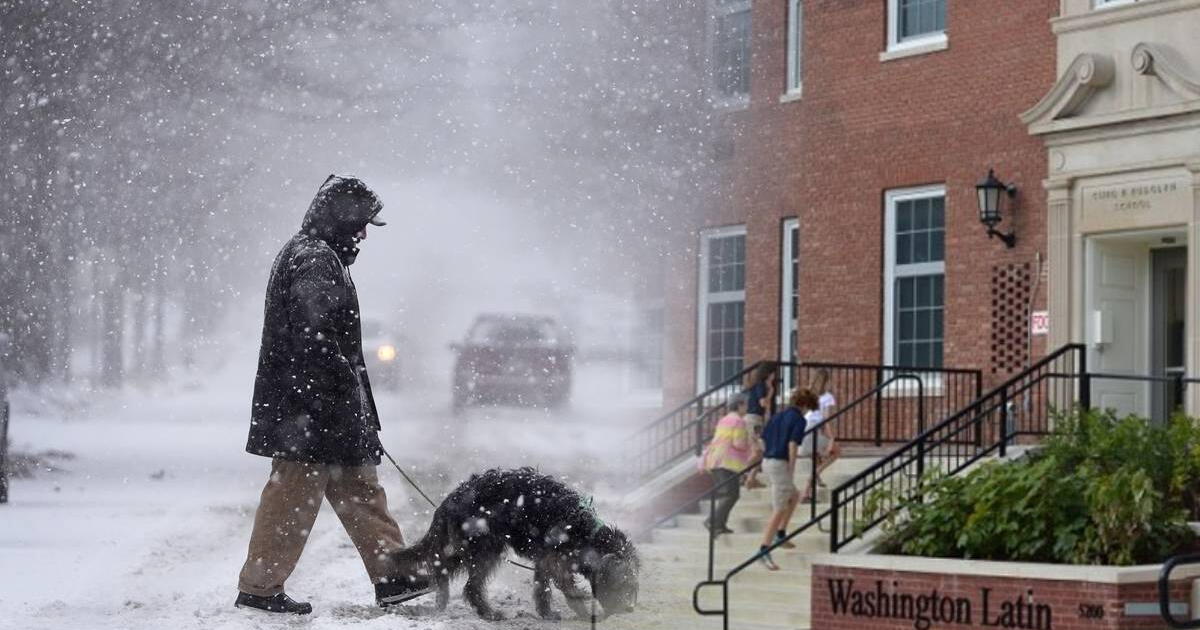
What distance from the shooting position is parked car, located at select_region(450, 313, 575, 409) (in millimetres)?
5559

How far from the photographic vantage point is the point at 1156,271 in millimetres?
16375

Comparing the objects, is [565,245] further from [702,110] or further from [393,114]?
[702,110]

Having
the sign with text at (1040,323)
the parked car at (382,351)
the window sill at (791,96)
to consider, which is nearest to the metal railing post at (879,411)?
the sign with text at (1040,323)

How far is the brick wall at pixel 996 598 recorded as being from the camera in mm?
10555

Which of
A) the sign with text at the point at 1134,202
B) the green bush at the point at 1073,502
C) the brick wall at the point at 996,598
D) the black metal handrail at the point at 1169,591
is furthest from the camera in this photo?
the sign with text at the point at 1134,202

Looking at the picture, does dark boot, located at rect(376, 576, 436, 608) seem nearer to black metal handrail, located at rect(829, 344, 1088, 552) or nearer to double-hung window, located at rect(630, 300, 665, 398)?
double-hung window, located at rect(630, 300, 665, 398)

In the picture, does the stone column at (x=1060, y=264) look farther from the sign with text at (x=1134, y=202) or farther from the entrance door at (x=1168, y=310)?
the entrance door at (x=1168, y=310)

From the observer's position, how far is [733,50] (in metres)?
14.5

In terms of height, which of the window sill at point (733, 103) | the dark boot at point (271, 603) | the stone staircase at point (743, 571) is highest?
the window sill at point (733, 103)

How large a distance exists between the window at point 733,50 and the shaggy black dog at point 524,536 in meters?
6.50

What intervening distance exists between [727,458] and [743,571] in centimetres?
90

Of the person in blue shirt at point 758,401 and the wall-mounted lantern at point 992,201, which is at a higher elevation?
the wall-mounted lantern at point 992,201

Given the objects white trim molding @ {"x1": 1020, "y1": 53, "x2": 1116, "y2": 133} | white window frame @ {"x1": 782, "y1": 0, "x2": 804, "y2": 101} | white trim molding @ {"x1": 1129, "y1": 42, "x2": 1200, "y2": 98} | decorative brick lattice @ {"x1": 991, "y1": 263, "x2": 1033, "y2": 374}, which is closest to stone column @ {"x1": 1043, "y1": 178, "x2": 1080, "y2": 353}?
decorative brick lattice @ {"x1": 991, "y1": 263, "x2": 1033, "y2": 374}

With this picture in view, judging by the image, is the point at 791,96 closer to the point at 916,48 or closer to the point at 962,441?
the point at 916,48
